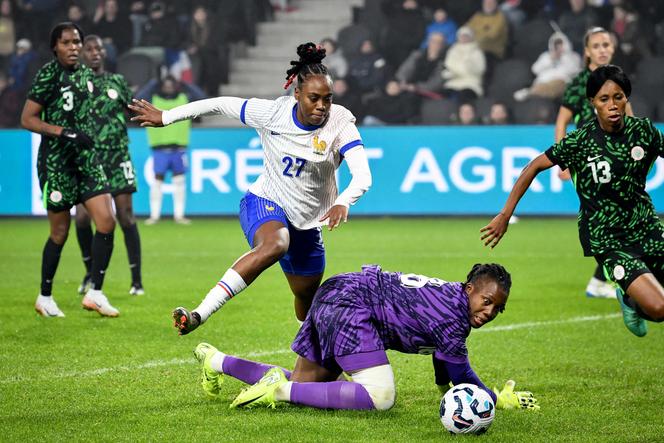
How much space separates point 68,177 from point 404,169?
29.8 ft

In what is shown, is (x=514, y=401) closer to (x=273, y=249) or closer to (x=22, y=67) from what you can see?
(x=273, y=249)

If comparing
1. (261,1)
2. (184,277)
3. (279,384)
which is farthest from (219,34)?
(279,384)

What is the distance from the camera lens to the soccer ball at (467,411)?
211 inches

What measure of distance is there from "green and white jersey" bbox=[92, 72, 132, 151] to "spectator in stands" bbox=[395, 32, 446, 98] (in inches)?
408

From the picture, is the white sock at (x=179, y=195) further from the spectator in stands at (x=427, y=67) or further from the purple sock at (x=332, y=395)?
the purple sock at (x=332, y=395)

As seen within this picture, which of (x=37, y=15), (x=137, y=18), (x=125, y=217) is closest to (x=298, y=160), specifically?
(x=125, y=217)

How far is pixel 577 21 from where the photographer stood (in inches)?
781

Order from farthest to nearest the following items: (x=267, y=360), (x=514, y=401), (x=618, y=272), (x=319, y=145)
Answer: (x=267, y=360)
(x=319, y=145)
(x=618, y=272)
(x=514, y=401)

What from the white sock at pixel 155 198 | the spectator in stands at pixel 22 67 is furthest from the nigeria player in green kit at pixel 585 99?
the spectator in stands at pixel 22 67

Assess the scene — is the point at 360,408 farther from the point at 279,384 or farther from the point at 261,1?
the point at 261,1

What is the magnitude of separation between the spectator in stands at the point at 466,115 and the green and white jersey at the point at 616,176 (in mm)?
11939

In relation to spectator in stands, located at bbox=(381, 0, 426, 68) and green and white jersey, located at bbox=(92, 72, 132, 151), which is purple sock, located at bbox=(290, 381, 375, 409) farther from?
spectator in stands, located at bbox=(381, 0, 426, 68)

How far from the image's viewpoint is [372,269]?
19.9 ft

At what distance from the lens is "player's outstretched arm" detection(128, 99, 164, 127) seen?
6703mm
